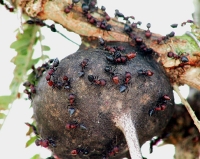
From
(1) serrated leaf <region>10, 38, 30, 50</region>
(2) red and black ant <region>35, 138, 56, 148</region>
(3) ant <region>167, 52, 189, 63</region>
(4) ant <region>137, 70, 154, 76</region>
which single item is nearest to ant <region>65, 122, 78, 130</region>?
(2) red and black ant <region>35, 138, 56, 148</region>

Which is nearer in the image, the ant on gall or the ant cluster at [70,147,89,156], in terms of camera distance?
the ant on gall

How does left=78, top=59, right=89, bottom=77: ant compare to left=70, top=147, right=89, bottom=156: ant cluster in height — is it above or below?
above

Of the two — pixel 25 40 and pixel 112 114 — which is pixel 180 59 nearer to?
pixel 112 114

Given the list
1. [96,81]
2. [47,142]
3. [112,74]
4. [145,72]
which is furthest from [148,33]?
[47,142]

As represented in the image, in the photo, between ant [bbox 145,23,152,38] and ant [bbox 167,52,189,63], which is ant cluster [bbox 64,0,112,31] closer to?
ant [bbox 145,23,152,38]

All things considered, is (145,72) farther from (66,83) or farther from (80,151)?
(80,151)

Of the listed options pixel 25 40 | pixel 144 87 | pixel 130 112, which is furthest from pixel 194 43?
pixel 25 40

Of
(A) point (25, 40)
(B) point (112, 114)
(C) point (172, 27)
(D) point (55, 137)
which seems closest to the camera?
(B) point (112, 114)

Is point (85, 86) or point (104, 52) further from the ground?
point (104, 52)
